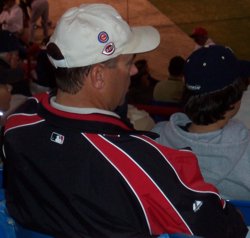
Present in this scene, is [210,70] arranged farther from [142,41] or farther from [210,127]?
[142,41]

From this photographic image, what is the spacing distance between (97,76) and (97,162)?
26 centimetres

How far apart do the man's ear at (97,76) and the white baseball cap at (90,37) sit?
0.02m

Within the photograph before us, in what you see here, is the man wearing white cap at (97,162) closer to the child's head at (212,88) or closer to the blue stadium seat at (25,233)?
the blue stadium seat at (25,233)

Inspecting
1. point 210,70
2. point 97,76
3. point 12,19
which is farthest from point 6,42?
point 12,19

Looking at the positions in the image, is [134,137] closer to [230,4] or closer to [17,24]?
[17,24]

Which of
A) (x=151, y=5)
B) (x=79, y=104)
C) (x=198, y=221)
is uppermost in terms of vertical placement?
(x=79, y=104)

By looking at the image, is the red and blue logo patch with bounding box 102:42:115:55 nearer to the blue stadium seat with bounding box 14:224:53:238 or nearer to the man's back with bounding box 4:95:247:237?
the man's back with bounding box 4:95:247:237

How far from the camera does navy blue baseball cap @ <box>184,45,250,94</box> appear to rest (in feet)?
6.80

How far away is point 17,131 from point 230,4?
958 centimetres

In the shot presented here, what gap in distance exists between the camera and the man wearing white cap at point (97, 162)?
58.2 inches

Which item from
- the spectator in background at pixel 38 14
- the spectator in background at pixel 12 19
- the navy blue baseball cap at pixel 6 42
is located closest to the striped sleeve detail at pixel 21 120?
the navy blue baseball cap at pixel 6 42

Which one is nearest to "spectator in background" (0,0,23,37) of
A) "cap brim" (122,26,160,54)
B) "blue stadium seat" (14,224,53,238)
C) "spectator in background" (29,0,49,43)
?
A: "spectator in background" (29,0,49,43)

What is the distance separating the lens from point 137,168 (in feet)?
4.80

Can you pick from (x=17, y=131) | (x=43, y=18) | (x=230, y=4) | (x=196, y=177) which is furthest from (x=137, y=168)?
(x=230, y=4)
